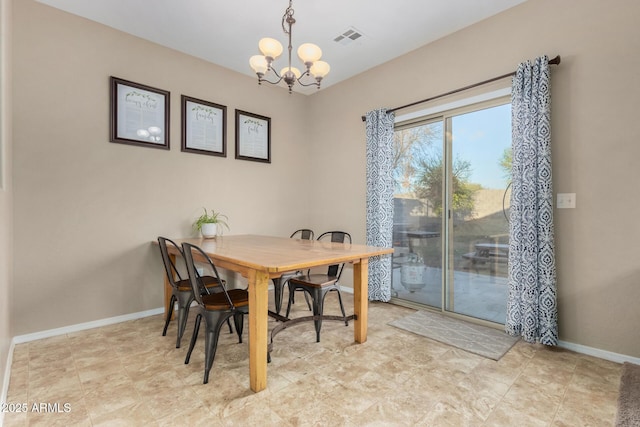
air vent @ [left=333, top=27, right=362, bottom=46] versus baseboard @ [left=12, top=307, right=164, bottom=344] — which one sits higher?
air vent @ [left=333, top=27, right=362, bottom=46]

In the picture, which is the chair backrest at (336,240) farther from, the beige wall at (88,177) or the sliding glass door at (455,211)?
the beige wall at (88,177)

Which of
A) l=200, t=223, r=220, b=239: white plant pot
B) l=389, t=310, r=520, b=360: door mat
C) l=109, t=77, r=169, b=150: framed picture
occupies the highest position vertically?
l=109, t=77, r=169, b=150: framed picture

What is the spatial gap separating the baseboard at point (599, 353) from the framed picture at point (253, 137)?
371 centimetres

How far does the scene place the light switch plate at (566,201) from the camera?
2.43 m

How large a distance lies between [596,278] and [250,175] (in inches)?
143

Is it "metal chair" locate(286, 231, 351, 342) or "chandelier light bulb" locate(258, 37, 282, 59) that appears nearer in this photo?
"chandelier light bulb" locate(258, 37, 282, 59)

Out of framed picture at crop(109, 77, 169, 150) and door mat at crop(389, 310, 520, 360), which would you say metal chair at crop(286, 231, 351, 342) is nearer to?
door mat at crop(389, 310, 520, 360)

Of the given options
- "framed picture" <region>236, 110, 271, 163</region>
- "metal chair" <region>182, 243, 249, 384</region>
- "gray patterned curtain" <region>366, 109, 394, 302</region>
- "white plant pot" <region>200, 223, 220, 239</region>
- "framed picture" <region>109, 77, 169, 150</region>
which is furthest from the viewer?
"framed picture" <region>236, 110, 271, 163</region>

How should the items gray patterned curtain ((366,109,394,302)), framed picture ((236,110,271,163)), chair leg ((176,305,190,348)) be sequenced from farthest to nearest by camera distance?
1. framed picture ((236,110,271,163))
2. gray patterned curtain ((366,109,394,302))
3. chair leg ((176,305,190,348))

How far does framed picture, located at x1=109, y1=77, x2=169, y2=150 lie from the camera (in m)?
3.04

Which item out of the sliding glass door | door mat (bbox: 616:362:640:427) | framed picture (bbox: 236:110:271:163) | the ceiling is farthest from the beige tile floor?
the ceiling

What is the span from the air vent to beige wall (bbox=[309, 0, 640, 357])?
1.16 metres

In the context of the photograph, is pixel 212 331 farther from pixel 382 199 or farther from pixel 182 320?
pixel 382 199

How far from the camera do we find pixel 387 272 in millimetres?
3643
